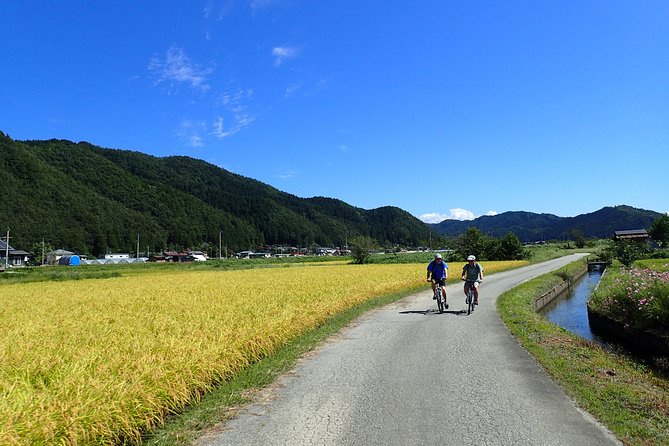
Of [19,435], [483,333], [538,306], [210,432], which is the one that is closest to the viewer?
[19,435]

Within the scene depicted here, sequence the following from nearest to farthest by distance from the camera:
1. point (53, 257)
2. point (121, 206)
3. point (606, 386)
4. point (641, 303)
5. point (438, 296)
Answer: point (606, 386), point (641, 303), point (438, 296), point (53, 257), point (121, 206)

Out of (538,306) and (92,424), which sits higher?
(92,424)

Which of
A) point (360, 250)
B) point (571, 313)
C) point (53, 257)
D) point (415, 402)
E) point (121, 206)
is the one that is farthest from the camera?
point (121, 206)

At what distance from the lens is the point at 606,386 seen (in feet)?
20.6

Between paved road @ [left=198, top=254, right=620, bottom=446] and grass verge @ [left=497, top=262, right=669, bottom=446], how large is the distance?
23cm

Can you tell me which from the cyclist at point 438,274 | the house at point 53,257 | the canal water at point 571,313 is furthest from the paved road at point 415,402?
the house at point 53,257

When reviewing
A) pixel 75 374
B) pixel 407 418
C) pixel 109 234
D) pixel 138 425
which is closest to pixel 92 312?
pixel 75 374

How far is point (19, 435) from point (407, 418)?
3979 mm

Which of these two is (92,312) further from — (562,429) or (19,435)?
(562,429)

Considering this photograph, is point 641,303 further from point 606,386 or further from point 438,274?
point 606,386

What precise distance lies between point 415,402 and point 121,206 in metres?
144

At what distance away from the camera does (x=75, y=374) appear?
5551mm

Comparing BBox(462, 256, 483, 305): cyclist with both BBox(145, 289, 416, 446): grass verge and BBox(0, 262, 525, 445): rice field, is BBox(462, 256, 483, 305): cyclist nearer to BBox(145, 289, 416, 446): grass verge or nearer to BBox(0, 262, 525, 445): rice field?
BBox(0, 262, 525, 445): rice field

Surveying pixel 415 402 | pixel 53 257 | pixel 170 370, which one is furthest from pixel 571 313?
pixel 53 257
